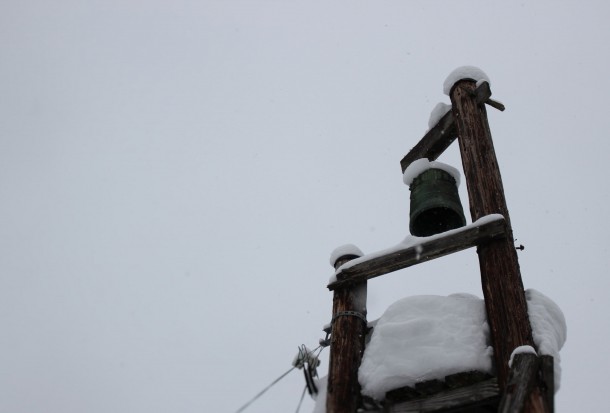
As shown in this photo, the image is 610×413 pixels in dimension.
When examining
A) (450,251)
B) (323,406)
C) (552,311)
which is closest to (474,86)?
(450,251)

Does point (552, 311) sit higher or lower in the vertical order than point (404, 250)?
lower

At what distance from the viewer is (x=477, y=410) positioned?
3.45 metres

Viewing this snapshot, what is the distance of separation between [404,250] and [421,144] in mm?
1877

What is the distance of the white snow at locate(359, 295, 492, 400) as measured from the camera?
11.2 feet

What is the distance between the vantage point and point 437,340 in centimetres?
356

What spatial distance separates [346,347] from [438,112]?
8.59 ft

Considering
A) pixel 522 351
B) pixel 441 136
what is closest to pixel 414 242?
pixel 522 351

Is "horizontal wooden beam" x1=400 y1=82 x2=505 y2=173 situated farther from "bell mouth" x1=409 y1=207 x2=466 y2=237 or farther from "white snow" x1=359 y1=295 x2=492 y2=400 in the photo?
"white snow" x1=359 y1=295 x2=492 y2=400

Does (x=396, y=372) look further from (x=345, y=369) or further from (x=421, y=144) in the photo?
(x=421, y=144)

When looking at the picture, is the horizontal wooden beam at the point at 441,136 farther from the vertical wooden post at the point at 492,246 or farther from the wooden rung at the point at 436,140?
the vertical wooden post at the point at 492,246

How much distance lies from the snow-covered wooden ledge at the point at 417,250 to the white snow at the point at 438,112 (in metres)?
1.70

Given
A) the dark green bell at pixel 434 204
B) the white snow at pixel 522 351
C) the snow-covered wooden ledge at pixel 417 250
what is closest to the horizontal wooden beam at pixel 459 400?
the white snow at pixel 522 351

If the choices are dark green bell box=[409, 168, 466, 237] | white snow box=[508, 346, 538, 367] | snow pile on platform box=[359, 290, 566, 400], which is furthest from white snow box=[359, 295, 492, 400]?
dark green bell box=[409, 168, 466, 237]

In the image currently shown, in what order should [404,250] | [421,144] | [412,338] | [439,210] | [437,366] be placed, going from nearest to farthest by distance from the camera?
1. [437,366]
2. [412,338]
3. [404,250]
4. [439,210]
5. [421,144]
